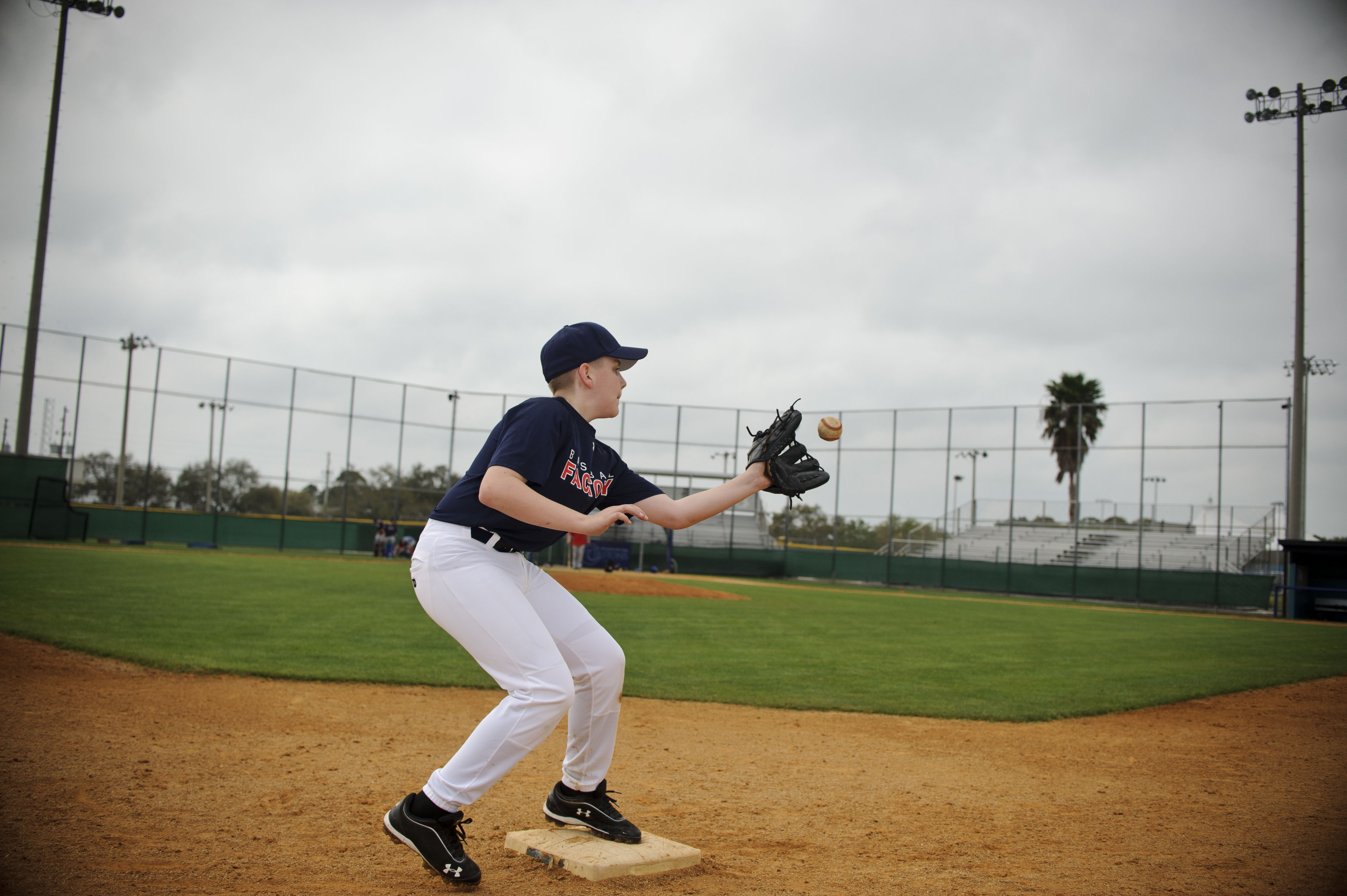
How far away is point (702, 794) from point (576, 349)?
2.46 meters

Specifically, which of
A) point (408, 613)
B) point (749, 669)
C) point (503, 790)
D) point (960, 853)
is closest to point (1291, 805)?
point (960, 853)

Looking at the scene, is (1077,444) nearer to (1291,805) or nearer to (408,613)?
(408,613)

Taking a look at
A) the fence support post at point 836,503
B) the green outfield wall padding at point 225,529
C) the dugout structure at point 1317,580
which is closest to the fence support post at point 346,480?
the green outfield wall padding at point 225,529

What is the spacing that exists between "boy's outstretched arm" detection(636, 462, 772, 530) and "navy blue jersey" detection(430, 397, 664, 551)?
0.73 feet

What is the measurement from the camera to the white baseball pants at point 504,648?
287 centimetres

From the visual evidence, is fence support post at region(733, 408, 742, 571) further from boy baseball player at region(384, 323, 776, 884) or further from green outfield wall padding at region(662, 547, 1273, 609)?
boy baseball player at region(384, 323, 776, 884)

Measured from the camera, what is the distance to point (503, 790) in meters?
4.28

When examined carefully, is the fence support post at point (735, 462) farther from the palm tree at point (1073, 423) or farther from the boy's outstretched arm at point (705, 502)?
the boy's outstretched arm at point (705, 502)

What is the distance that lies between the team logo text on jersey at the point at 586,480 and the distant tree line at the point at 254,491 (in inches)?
1152

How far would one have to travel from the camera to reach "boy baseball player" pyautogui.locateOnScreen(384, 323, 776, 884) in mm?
2850

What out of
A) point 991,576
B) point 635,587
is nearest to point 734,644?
point 635,587

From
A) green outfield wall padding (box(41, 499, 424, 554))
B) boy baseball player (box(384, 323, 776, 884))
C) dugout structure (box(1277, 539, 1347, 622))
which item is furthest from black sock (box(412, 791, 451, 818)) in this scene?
green outfield wall padding (box(41, 499, 424, 554))

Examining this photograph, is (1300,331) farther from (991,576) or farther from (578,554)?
(578,554)

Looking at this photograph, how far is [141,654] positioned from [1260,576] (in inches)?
1120
